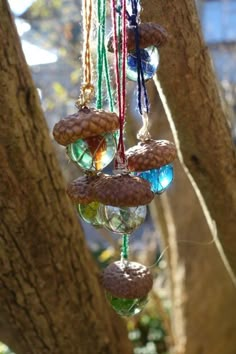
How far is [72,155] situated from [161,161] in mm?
101

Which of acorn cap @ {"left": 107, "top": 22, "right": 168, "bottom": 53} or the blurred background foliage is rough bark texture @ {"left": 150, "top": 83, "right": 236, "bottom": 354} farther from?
acorn cap @ {"left": 107, "top": 22, "right": 168, "bottom": 53}

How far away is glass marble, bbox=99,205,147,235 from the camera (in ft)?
2.00

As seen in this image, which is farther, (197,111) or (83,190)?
(197,111)

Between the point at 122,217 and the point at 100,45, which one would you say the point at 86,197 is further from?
the point at 100,45

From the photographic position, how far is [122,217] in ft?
2.01

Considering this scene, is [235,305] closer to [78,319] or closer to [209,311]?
[209,311]

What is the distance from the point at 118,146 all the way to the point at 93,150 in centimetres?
3

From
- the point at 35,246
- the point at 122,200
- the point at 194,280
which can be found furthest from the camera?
the point at 194,280

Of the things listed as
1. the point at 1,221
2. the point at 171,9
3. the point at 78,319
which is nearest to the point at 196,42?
the point at 171,9

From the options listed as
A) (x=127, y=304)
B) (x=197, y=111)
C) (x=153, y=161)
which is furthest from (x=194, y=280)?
(x=153, y=161)

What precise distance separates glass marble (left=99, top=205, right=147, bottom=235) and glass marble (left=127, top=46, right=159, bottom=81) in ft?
0.53

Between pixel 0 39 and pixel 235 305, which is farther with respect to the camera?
pixel 235 305

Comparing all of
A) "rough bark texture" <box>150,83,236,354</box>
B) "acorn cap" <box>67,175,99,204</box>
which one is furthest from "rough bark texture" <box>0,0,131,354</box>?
"rough bark texture" <box>150,83,236,354</box>

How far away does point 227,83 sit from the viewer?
12.2 ft
